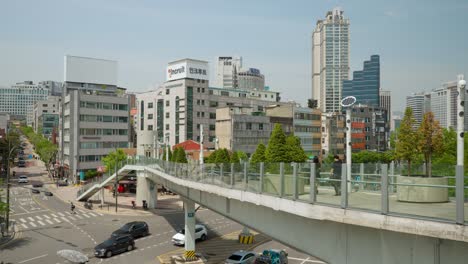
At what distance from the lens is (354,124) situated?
112 metres

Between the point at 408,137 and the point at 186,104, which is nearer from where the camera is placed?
the point at 408,137

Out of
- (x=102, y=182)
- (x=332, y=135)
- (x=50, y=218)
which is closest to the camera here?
(x=50, y=218)

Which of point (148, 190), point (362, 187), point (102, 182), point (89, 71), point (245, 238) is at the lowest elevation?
point (245, 238)

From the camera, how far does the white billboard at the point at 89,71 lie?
106 metres

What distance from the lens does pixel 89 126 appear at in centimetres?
9212

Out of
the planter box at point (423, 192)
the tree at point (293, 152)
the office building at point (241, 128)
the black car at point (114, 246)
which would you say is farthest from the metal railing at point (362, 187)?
the office building at point (241, 128)

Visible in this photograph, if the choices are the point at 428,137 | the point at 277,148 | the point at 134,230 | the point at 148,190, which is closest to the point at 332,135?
the point at 148,190

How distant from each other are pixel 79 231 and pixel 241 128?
42.1 meters

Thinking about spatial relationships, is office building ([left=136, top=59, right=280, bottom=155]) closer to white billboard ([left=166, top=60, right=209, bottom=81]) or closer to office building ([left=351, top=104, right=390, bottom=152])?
white billboard ([left=166, top=60, right=209, bottom=81])

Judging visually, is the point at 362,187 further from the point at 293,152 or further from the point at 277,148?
the point at 293,152

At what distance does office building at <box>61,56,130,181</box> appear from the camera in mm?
90938

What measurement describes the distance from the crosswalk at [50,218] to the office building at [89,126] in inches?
1394

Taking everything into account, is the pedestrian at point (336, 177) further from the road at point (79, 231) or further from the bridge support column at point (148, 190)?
the bridge support column at point (148, 190)

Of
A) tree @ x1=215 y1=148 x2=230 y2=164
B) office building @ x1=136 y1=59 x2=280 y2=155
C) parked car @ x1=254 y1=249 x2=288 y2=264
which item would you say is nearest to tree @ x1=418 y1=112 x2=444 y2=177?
parked car @ x1=254 y1=249 x2=288 y2=264
